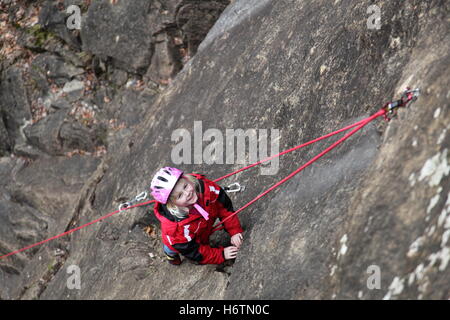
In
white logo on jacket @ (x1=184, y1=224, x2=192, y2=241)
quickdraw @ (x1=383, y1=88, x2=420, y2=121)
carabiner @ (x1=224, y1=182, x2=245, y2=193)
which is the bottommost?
white logo on jacket @ (x1=184, y1=224, x2=192, y2=241)

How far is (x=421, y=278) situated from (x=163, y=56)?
10083 mm

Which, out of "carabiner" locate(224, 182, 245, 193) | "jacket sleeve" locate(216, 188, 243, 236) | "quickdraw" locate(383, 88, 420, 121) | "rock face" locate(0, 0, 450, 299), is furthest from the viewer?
"carabiner" locate(224, 182, 245, 193)

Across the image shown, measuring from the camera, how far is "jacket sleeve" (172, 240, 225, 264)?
5375 millimetres

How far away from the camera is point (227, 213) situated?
566cm

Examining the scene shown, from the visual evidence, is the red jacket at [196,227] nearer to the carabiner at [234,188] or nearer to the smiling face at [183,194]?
the smiling face at [183,194]

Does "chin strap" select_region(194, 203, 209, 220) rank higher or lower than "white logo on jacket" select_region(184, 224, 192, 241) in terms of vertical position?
higher

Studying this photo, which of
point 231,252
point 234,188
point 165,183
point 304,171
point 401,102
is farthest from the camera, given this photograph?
point 234,188

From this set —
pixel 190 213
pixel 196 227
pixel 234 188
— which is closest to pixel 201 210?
pixel 190 213

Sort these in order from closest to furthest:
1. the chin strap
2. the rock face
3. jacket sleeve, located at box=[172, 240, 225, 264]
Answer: the rock face
the chin strap
jacket sleeve, located at box=[172, 240, 225, 264]

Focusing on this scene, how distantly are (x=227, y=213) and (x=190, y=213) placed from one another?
550 mm

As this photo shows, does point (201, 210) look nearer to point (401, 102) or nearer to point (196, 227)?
point (196, 227)

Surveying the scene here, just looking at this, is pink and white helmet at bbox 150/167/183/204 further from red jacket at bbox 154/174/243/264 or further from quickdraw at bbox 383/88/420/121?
quickdraw at bbox 383/88/420/121

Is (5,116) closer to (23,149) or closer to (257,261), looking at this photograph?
(23,149)

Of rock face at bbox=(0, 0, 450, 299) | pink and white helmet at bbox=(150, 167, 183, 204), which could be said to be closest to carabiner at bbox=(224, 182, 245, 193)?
rock face at bbox=(0, 0, 450, 299)
